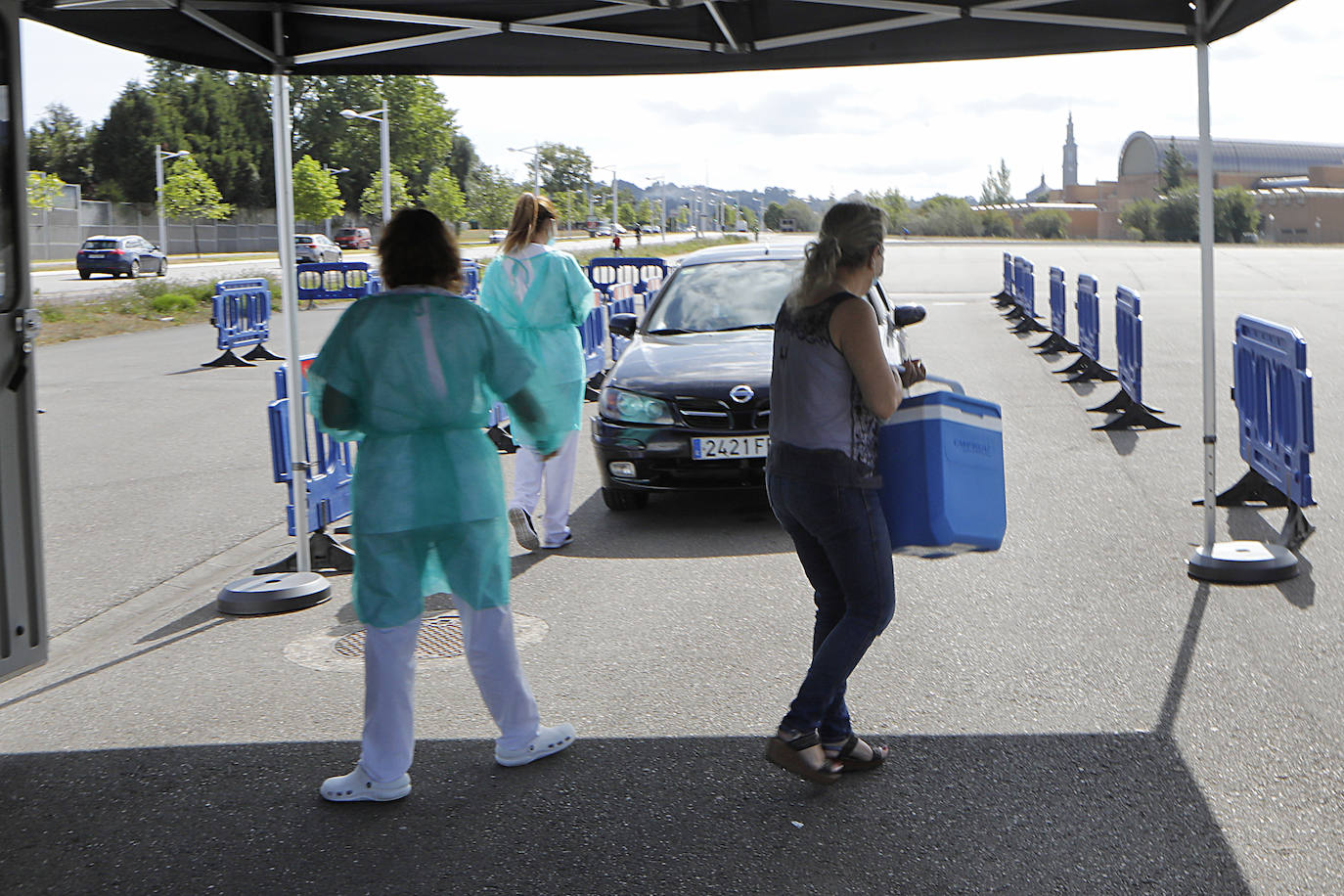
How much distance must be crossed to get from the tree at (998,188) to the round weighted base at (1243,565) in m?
169

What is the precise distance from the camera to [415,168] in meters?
103

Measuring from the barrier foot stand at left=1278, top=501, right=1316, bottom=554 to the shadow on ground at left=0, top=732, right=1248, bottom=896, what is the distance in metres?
3.23

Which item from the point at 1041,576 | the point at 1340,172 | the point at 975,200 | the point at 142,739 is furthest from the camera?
the point at 975,200

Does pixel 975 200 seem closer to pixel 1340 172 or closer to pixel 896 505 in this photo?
pixel 1340 172

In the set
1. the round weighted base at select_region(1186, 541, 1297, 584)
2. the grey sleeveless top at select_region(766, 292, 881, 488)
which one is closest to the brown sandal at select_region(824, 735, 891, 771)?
the grey sleeveless top at select_region(766, 292, 881, 488)

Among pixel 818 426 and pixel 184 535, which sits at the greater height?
pixel 818 426

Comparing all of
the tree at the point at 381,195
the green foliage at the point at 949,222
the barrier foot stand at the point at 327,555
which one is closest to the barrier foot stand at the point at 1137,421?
the barrier foot stand at the point at 327,555

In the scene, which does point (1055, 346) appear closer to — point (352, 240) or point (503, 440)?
point (503, 440)

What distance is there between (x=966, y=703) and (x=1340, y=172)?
135452 mm

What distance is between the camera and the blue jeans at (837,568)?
3.94 metres

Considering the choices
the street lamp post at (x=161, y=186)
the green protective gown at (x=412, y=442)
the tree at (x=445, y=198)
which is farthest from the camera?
the street lamp post at (x=161, y=186)

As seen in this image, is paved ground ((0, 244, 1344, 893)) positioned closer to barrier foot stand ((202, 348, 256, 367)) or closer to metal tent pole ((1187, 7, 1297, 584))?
metal tent pole ((1187, 7, 1297, 584))

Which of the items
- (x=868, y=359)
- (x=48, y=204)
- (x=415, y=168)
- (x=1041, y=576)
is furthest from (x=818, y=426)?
(x=415, y=168)

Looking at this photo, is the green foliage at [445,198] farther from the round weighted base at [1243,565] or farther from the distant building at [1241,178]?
the distant building at [1241,178]
